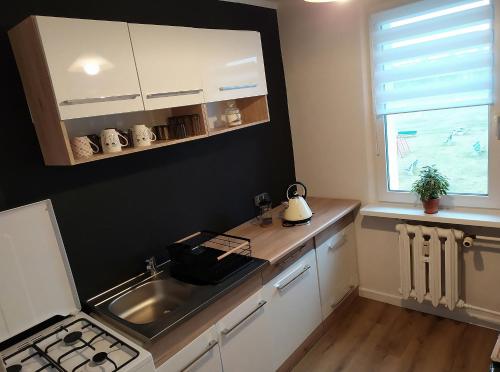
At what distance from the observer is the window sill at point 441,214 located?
7.25 feet

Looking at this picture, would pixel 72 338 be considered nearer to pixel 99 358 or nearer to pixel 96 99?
pixel 99 358

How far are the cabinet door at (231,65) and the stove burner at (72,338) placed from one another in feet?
4.36

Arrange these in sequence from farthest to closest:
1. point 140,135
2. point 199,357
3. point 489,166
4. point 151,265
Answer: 1. point 489,166
2. point 151,265
3. point 140,135
4. point 199,357

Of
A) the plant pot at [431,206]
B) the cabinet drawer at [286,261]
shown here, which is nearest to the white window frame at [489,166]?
the plant pot at [431,206]

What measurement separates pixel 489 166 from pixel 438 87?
593 millimetres

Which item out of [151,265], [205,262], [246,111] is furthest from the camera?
[246,111]

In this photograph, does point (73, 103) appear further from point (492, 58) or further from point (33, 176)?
point (492, 58)

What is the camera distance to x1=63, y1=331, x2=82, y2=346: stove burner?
154 cm

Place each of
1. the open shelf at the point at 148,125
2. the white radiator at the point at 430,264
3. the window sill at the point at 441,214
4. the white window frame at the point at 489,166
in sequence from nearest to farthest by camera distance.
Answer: the open shelf at the point at 148,125
the white window frame at the point at 489,166
the window sill at the point at 441,214
the white radiator at the point at 430,264

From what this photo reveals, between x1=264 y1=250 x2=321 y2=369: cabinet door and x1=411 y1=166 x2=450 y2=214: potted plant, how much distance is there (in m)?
0.83

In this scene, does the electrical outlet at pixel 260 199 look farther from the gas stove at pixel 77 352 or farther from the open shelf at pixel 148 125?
the gas stove at pixel 77 352

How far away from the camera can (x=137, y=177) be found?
199cm

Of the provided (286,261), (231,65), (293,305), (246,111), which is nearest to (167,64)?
(231,65)

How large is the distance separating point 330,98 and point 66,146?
198cm
